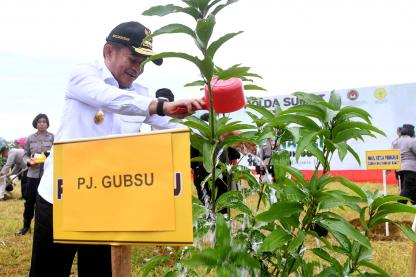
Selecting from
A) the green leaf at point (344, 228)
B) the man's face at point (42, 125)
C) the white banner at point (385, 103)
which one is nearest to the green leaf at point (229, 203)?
the green leaf at point (344, 228)

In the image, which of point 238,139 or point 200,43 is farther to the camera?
point 238,139

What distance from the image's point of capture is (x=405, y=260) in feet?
11.8

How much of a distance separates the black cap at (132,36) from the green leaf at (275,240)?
0.78m

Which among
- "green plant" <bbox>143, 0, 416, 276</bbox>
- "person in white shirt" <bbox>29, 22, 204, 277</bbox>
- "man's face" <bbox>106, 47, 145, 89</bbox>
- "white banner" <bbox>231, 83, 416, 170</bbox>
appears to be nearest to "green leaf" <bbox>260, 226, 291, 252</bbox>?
"green plant" <bbox>143, 0, 416, 276</bbox>

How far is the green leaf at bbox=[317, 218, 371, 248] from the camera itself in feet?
3.24

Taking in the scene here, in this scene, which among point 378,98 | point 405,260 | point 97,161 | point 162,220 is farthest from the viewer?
point 378,98

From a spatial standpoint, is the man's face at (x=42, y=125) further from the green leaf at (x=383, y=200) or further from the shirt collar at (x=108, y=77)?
the green leaf at (x=383, y=200)

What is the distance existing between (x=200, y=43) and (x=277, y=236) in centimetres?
50

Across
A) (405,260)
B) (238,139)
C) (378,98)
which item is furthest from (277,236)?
(378,98)

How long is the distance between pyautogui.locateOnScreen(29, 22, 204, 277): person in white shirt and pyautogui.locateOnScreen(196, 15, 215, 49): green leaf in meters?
0.53

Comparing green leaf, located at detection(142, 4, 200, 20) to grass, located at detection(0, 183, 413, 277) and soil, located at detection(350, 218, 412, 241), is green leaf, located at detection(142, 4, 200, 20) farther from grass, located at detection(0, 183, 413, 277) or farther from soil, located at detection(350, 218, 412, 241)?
soil, located at detection(350, 218, 412, 241)

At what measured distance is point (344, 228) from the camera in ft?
3.28

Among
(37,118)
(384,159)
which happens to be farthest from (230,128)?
(37,118)

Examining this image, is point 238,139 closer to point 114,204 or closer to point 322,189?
point 322,189
